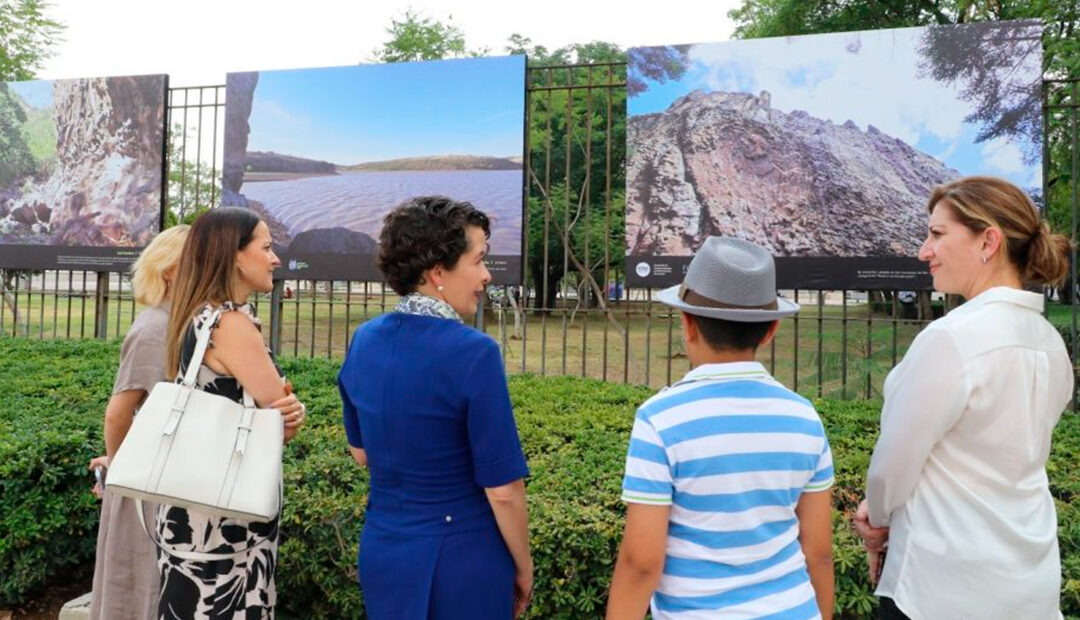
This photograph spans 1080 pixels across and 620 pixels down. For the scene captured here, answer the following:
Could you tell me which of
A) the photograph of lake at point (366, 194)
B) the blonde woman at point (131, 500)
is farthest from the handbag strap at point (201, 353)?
the photograph of lake at point (366, 194)

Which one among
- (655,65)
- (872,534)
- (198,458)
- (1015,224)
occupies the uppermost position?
(655,65)

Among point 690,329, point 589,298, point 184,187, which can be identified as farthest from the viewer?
point 589,298

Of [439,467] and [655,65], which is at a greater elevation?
[655,65]

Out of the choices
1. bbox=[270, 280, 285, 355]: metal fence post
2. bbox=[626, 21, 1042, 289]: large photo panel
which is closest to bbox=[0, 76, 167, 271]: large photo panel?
bbox=[270, 280, 285, 355]: metal fence post

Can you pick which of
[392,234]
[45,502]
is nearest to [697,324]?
[392,234]

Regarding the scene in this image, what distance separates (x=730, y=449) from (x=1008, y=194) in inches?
36.3

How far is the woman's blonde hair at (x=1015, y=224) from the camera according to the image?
1.85 meters

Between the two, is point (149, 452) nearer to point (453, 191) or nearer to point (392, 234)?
point (392, 234)

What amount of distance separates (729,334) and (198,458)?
1.40 metres

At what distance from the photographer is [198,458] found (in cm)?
210

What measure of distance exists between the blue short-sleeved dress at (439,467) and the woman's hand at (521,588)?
0.17 ft

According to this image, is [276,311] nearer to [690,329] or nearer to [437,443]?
[437,443]

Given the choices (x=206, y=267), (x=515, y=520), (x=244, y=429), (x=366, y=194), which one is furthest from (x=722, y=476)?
(x=366, y=194)

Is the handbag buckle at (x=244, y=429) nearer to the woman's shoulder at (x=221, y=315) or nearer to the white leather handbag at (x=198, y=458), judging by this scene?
the white leather handbag at (x=198, y=458)
